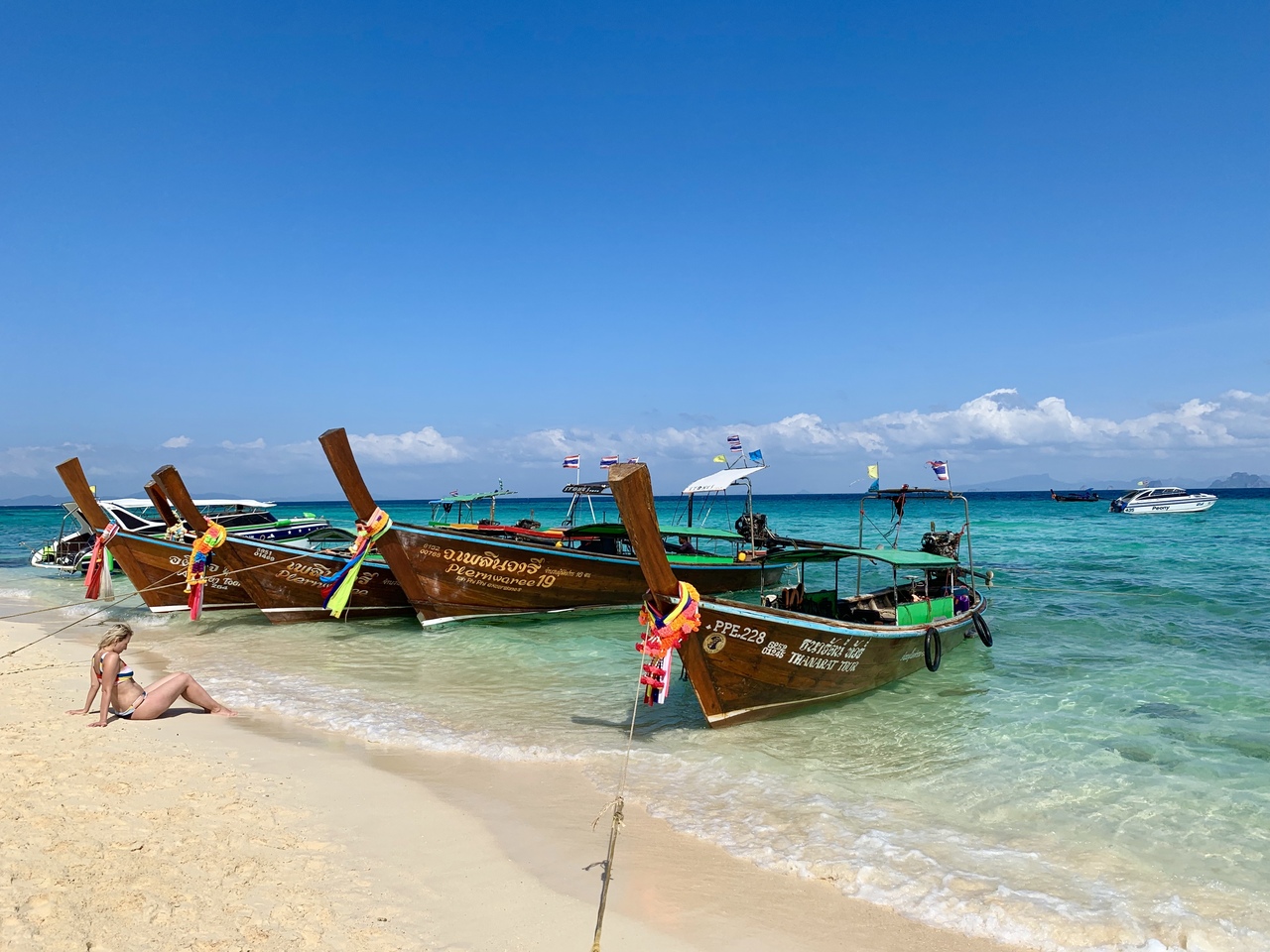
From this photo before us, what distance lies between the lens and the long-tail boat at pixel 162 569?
15.4m

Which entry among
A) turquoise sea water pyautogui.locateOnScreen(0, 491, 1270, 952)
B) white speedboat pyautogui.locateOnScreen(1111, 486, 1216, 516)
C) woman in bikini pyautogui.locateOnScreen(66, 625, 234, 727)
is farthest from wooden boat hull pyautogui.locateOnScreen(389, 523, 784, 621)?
white speedboat pyautogui.locateOnScreen(1111, 486, 1216, 516)

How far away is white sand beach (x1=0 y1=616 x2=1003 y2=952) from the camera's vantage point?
399 centimetres

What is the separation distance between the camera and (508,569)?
1477cm

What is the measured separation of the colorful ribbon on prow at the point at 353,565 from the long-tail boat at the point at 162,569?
3.98 m

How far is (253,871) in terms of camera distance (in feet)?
14.9

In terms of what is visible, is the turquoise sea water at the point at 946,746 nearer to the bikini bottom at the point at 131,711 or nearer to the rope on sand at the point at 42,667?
the bikini bottom at the point at 131,711

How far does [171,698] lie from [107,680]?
64cm

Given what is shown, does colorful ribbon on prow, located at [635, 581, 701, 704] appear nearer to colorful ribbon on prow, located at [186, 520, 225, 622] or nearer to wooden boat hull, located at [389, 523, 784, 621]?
wooden boat hull, located at [389, 523, 784, 621]

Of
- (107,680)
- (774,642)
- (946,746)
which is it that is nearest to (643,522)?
(774,642)

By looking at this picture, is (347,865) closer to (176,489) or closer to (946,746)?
(946,746)

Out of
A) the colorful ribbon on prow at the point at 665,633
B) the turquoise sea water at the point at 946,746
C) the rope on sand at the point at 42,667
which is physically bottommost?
the turquoise sea water at the point at 946,746

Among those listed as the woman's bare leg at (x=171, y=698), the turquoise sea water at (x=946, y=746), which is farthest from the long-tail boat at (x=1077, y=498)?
the woman's bare leg at (x=171, y=698)

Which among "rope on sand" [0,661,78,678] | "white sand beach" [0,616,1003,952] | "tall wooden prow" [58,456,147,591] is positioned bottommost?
"rope on sand" [0,661,78,678]

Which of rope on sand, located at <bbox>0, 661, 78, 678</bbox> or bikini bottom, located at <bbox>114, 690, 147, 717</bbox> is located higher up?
bikini bottom, located at <bbox>114, 690, 147, 717</bbox>
